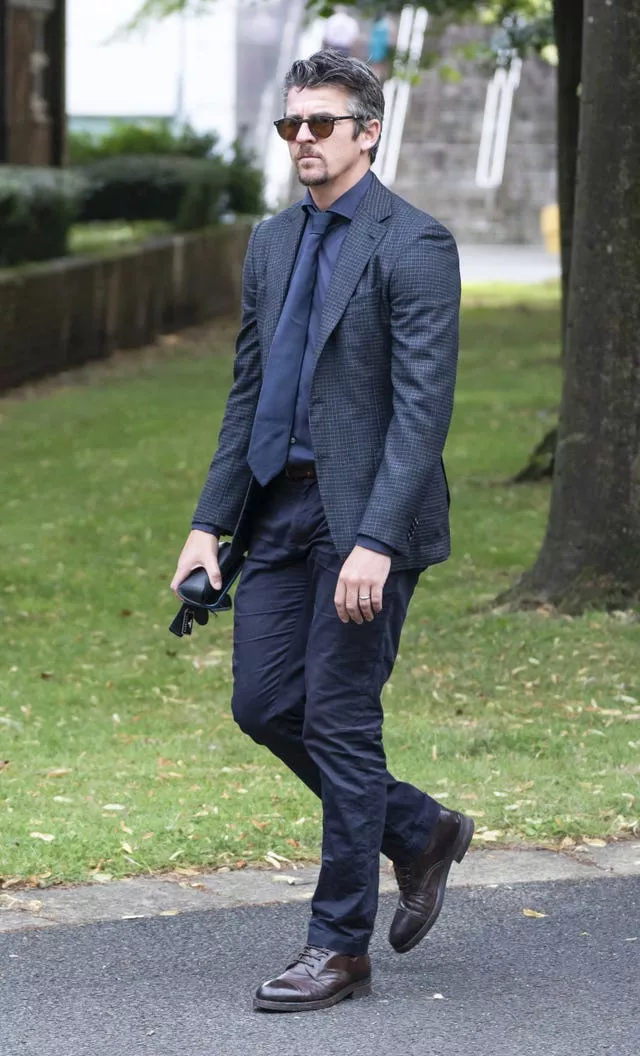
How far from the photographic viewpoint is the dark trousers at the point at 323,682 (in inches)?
171

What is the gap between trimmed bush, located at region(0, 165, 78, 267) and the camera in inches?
695

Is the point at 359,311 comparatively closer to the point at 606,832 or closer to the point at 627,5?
the point at 606,832

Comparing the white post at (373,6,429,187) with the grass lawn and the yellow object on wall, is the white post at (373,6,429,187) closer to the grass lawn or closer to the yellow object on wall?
the yellow object on wall

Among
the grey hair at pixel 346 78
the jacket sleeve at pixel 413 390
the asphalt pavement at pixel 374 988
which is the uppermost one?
the grey hair at pixel 346 78

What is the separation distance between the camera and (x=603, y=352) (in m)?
8.05

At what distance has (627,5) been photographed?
26.1 ft

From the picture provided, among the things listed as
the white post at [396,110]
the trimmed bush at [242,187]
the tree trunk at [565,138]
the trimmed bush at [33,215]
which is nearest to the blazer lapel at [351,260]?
the tree trunk at [565,138]

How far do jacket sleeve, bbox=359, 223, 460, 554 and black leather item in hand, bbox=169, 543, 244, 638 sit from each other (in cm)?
A: 49

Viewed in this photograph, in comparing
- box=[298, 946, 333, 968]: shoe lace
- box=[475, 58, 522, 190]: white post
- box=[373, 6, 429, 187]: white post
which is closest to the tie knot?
box=[298, 946, 333, 968]: shoe lace

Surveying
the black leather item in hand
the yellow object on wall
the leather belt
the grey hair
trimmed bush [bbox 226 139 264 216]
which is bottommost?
the yellow object on wall

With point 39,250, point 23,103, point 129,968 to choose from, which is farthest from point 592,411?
point 23,103

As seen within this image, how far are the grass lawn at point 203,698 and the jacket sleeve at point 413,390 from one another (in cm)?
161

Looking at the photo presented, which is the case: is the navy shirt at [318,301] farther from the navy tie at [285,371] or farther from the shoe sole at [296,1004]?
the shoe sole at [296,1004]

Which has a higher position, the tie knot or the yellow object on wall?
the tie knot
